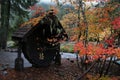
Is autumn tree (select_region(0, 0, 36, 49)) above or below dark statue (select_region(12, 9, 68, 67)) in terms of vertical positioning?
above

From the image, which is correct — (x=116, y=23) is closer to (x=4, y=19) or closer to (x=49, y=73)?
(x=49, y=73)

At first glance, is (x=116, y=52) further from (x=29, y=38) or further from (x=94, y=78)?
(x=29, y=38)

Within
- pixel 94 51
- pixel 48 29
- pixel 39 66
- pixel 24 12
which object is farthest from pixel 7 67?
pixel 24 12

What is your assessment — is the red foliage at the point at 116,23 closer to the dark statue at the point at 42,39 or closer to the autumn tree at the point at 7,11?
the dark statue at the point at 42,39

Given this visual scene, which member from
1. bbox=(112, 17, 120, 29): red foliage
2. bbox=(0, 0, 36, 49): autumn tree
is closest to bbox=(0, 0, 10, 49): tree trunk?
bbox=(0, 0, 36, 49): autumn tree

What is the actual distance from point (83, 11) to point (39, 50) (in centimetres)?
477

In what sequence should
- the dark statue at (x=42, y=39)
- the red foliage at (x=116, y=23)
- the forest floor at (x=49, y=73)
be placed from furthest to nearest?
the dark statue at (x=42, y=39), the forest floor at (x=49, y=73), the red foliage at (x=116, y=23)

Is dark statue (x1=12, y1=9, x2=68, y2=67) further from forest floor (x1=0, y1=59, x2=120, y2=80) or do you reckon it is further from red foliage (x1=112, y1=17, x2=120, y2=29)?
red foliage (x1=112, y1=17, x2=120, y2=29)

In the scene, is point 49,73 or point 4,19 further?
point 4,19

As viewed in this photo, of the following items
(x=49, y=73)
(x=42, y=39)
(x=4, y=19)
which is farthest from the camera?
(x=4, y=19)

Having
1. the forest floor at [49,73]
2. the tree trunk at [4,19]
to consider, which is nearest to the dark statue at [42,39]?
the forest floor at [49,73]

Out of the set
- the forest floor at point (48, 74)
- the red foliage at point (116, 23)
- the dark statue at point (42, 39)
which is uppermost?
the red foliage at point (116, 23)

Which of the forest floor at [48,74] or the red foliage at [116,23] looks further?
the forest floor at [48,74]

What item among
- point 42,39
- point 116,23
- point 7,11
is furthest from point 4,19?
point 116,23
